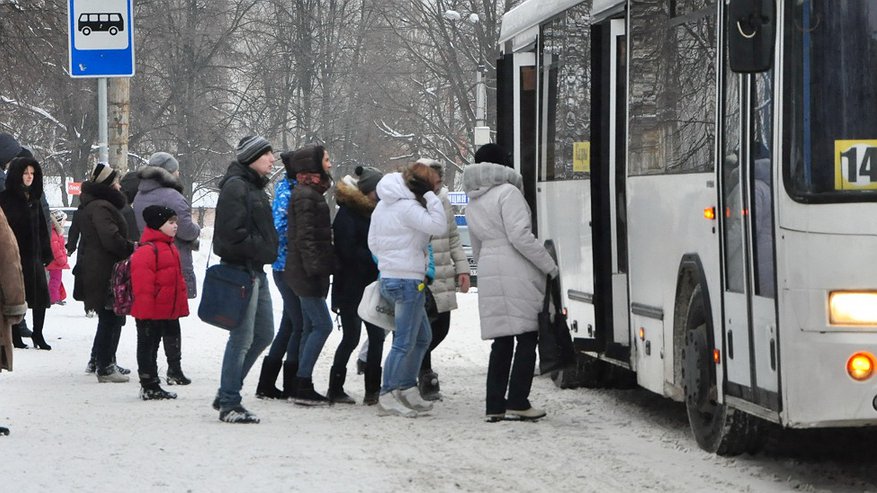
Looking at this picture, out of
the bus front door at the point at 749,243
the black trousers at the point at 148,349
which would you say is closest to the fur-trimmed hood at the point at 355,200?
the black trousers at the point at 148,349

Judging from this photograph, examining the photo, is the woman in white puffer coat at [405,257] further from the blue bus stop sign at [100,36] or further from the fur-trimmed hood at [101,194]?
the blue bus stop sign at [100,36]

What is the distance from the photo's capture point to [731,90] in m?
8.50

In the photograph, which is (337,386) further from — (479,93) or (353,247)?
(479,93)

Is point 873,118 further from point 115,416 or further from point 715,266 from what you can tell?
point 115,416

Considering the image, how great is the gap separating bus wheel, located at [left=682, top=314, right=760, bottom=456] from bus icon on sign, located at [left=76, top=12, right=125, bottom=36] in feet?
26.4

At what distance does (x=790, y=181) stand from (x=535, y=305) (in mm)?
3506

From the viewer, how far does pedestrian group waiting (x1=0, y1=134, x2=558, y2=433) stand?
10.8 m

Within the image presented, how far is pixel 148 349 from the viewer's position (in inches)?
490

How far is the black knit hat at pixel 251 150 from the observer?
10859mm

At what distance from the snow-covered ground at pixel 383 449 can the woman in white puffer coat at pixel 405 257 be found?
251 millimetres

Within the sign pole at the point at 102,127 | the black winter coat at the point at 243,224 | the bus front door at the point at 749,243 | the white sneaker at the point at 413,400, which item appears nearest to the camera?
the bus front door at the point at 749,243

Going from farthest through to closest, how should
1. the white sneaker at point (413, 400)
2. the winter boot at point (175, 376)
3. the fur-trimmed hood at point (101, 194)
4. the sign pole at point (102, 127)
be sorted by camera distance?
the sign pole at point (102, 127)
the fur-trimmed hood at point (101, 194)
the winter boot at point (175, 376)
the white sneaker at point (413, 400)

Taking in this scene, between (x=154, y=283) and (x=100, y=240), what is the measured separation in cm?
151

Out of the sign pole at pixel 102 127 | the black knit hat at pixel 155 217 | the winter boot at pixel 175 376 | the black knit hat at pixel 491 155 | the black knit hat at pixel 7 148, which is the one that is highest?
the sign pole at pixel 102 127
